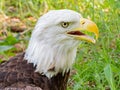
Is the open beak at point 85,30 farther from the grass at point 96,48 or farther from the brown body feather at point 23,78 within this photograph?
the grass at point 96,48

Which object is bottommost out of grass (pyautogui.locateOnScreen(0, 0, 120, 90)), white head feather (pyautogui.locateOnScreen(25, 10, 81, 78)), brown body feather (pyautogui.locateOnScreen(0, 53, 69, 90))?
grass (pyautogui.locateOnScreen(0, 0, 120, 90))

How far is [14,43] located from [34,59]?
241 centimetres

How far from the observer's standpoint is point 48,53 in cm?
491

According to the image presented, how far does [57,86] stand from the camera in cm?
500

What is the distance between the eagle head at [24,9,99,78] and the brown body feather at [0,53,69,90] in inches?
2.3

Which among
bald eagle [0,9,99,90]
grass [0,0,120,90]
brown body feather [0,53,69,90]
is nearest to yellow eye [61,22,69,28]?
bald eagle [0,9,99,90]

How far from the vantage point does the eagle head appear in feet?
15.8

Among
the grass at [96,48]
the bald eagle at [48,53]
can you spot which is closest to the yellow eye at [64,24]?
the bald eagle at [48,53]

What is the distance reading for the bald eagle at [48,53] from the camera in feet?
15.7

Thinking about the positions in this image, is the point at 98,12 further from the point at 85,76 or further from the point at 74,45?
the point at 74,45

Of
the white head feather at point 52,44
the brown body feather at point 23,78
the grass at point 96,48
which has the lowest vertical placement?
the grass at point 96,48

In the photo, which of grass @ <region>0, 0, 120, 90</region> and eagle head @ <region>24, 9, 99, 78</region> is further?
grass @ <region>0, 0, 120, 90</region>

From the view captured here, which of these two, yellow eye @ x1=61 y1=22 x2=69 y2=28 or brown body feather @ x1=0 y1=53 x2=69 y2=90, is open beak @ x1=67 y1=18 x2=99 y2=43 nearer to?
yellow eye @ x1=61 y1=22 x2=69 y2=28

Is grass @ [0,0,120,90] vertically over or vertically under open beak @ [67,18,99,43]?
under
